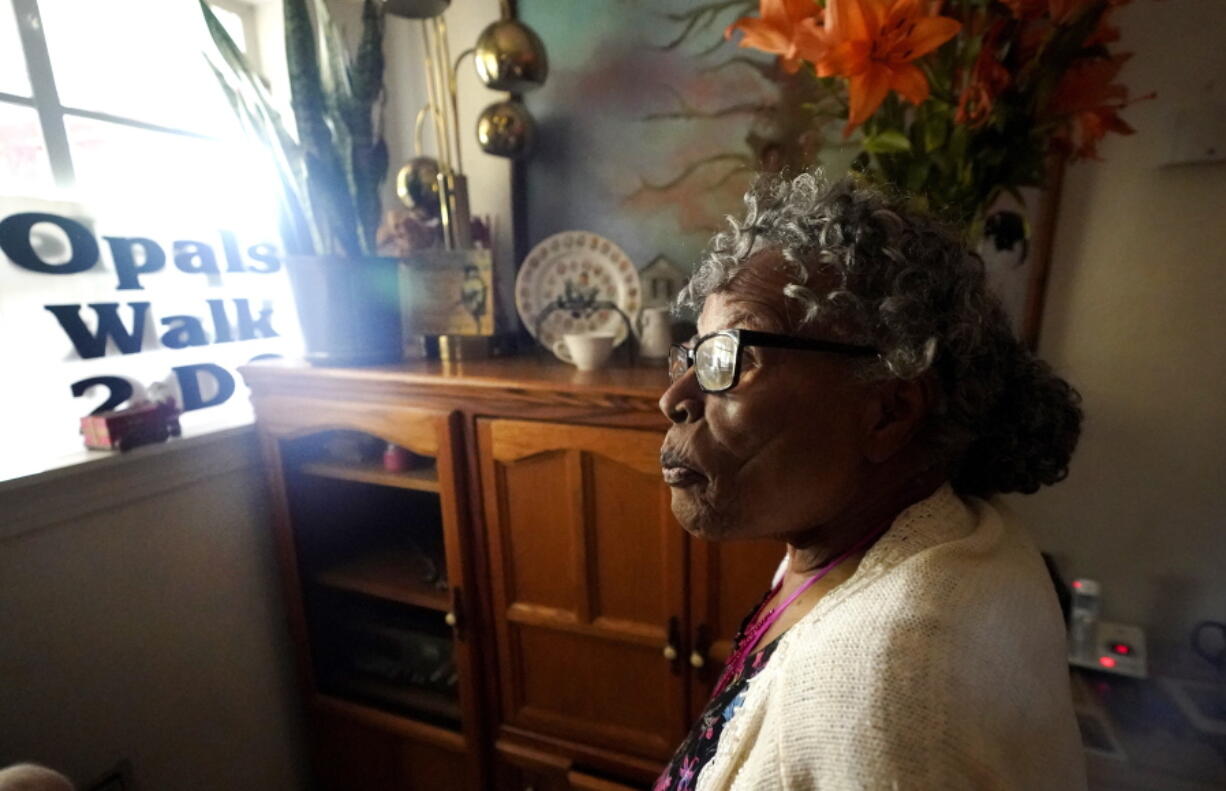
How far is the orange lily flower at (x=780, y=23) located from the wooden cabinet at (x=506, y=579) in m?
0.53

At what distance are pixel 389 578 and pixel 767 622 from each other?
42.0 inches

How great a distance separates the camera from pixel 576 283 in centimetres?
140

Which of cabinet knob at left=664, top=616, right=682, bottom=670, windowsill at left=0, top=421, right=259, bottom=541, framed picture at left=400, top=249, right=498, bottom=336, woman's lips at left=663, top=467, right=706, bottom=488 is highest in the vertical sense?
framed picture at left=400, top=249, right=498, bottom=336

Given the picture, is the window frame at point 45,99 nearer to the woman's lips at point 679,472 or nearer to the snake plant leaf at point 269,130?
the snake plant leaf at point 269,130

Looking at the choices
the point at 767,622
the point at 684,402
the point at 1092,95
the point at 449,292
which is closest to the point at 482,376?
the point at 449,292

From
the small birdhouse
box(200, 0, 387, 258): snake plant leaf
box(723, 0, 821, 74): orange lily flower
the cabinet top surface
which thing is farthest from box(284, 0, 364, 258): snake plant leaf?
box(723, 0, 821, 74): orange lily flower

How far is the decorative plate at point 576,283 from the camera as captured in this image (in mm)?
1356

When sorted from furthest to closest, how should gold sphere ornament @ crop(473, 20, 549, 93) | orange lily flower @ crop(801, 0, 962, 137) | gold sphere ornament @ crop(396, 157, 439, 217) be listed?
gold sphere ornament @ crop(396, 157, 439, 217) < gold sphere ornament @ crop(473, 20, 549, 93) < orange lily flower @ crop(801, 0, 962, 137)

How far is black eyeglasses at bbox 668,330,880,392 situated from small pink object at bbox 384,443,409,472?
89cm

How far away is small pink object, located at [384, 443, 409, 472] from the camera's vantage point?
1.35 metres

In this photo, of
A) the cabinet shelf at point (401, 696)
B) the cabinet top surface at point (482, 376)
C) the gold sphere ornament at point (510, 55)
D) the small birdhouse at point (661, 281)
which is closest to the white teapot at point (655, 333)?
the cabinet top surface at point (482, 376)

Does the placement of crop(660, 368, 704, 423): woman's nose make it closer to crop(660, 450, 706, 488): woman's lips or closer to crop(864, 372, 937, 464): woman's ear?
crop(660, 450, 706, 488): woman's lips

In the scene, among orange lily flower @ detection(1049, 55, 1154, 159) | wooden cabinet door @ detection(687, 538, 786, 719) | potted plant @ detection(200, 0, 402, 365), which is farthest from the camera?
potted plant @ detection(200, 0, 402, 365)

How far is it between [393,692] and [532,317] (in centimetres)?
101
